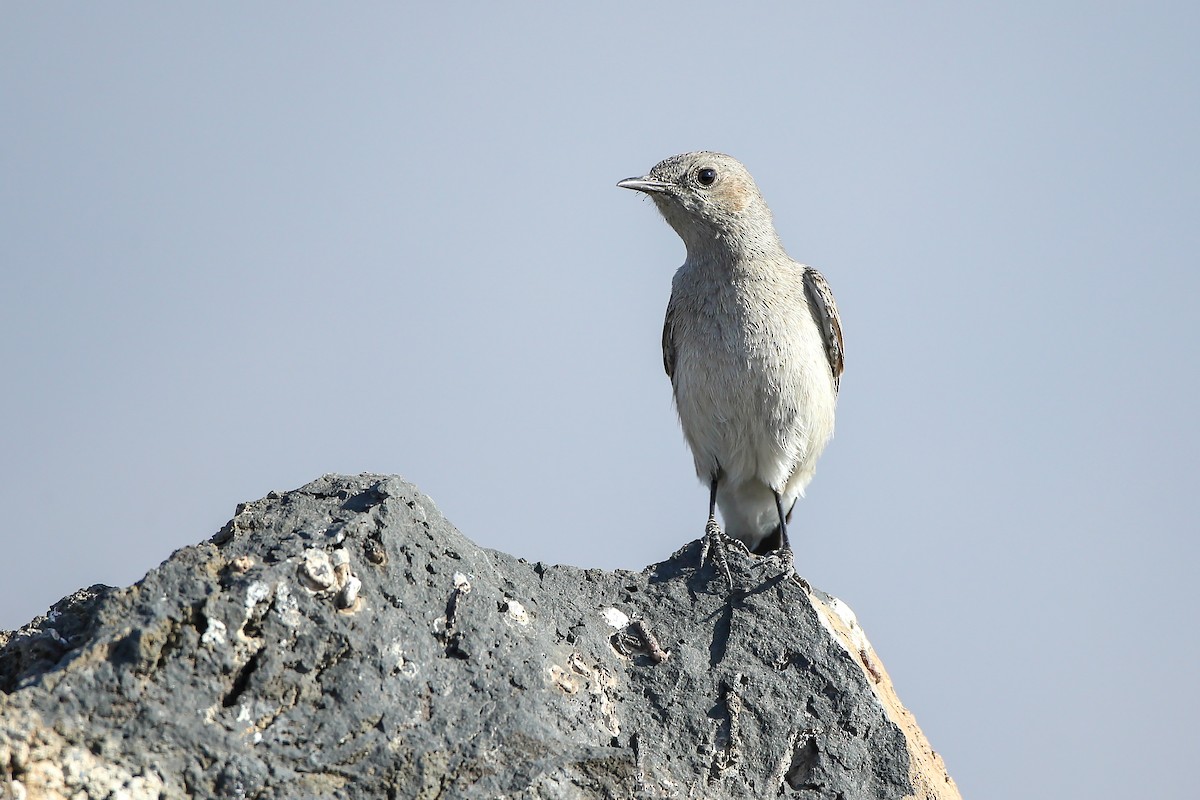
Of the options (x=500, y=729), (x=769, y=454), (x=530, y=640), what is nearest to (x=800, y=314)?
(x=769, y=454)

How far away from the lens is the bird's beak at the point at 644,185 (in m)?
9.05

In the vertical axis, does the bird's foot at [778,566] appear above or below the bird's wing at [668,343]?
below

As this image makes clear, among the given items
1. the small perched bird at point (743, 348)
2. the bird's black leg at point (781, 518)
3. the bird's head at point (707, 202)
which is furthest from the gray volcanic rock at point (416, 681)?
the bird's head at point (707, 202)

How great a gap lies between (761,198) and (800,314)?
4.67ft

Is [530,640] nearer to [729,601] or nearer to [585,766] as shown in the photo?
[585,766]

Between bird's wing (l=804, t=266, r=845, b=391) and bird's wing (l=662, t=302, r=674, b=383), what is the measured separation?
104cm

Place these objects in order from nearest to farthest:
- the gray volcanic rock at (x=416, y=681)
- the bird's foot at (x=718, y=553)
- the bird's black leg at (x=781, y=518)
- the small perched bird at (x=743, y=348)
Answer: the gray volcanic rock at (x=416, y=681) → the bird's foot at (x=718, y=553) → the small perched bird at (x=743, y=348) → the bird's black leg at (x=781, y=518)

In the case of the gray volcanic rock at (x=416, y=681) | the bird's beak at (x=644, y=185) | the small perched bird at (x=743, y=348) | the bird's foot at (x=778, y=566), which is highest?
the bird's beak at (x=644, y=185)

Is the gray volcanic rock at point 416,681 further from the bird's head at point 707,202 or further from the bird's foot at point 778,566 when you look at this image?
the bird's head at point 707,202

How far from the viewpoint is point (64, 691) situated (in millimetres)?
3730

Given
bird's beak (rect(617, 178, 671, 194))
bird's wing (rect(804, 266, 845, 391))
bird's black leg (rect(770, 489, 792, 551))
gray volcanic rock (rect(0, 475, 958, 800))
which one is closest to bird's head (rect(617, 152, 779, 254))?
bird's beak (rect(617, 178, 671, 194))

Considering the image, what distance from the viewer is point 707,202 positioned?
9180 mm

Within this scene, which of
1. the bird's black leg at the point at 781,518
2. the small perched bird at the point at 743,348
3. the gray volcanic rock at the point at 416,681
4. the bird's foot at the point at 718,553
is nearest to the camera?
the gray volcanic rock at the point at 416,681

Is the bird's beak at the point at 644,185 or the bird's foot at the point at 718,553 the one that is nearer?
the bird's foot at the point at 718,553
